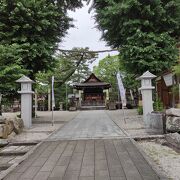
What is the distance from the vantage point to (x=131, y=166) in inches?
234

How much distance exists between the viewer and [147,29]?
19000 millimetres

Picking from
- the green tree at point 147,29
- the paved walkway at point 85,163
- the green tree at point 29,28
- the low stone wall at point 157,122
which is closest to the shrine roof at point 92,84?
the green tree at point 147,29

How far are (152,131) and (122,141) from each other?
8.52 ft

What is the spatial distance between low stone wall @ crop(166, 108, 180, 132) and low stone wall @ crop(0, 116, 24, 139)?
5.60 metres

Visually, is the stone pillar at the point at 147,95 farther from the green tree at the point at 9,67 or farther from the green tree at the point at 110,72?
the green tree at the point at 110,72

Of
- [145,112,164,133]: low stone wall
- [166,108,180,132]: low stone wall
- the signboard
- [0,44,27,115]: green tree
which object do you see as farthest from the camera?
the signboard

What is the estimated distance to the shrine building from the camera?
4603 cm

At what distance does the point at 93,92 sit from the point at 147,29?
3258 centimetres

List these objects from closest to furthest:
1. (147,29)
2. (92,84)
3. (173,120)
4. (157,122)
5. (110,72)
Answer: (173,120)
(157,122)
(147,29)
(92,84)
(110,72)

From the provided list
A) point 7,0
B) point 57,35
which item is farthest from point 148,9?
point 7,0

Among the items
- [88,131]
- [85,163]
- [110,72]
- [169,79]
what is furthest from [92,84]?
[85,163]

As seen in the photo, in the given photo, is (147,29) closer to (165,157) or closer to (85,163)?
(165,157)

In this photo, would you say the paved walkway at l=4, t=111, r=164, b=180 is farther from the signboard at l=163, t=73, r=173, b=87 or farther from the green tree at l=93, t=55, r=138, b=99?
the green tree at l=93, t=55, r=138, b=99

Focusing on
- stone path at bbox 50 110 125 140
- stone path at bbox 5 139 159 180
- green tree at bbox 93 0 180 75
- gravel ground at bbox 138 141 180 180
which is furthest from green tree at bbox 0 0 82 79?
gravel ground at bbox 138 141 180 180
